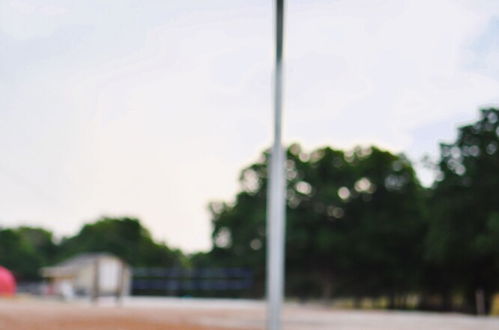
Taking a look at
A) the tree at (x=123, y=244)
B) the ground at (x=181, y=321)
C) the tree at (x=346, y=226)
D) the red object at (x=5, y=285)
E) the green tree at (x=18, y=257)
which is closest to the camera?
the ground at (x=181, y=321)

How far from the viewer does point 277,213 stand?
275 cm

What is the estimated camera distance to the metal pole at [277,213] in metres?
2.69

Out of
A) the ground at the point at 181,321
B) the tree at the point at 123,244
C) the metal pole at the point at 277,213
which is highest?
the tree at the point at 123,244

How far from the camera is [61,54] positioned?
6367 millimetres

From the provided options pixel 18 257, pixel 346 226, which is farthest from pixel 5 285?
pixel 18 257

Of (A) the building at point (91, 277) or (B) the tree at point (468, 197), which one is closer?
(B) the tree at point (468, 197)

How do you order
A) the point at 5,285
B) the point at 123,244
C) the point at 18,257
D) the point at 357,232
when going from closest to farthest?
1. the point at 357,232
2. the point at 5,285
3. the point at 18,257
4. the point at 123,244

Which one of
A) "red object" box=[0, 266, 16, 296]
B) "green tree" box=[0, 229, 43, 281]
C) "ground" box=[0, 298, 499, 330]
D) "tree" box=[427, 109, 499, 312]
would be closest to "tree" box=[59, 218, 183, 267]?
"green tree" box=[0, 229, 43, 281]

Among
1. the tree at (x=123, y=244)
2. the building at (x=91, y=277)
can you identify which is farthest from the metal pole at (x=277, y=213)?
the tree at (x=123, y=244)

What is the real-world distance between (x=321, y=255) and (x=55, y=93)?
27.3m

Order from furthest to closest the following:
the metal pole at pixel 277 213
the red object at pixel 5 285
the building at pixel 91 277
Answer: the building at pixel 91 277, the red object at pixel 5 285, the metal pole at pixel 277 213

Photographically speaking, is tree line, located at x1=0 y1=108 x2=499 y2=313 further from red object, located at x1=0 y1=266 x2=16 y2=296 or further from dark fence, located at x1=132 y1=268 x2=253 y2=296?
red object, located at x1=0 y1=266 x2=16 y2=296

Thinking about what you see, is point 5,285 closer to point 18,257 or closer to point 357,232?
point 357,232

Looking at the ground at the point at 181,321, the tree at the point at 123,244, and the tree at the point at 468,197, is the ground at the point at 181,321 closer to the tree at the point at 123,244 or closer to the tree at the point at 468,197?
the tree at the point at 468,197
